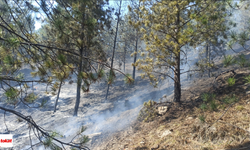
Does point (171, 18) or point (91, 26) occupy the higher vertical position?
point (171, 18)

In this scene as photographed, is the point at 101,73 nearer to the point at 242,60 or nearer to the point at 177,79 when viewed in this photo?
the point at 242,60

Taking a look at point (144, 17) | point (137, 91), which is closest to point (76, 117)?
point (137, 91)

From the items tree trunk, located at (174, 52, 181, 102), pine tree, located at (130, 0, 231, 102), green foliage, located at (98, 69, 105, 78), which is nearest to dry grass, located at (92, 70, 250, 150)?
tree trunk, located at (174, 52, 181, 102)

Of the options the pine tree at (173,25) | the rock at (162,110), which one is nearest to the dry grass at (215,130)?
the rock at (162,110)

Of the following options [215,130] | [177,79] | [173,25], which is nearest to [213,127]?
[215,130]

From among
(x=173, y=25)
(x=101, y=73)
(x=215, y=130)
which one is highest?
(x=173, y=25)

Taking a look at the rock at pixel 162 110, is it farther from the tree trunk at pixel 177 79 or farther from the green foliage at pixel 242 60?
the green foliage at pixel 242 60

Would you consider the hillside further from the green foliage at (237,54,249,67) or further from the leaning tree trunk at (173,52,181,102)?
the leaning tree trunk at (173,52,181,102)

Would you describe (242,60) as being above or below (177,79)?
above

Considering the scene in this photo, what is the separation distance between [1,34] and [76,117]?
1079 centimetres

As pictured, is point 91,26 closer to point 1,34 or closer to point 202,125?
point 1,34

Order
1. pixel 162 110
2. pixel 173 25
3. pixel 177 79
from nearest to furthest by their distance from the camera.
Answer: pixel 173 25 < pixel 177 79 < pixel 162 110

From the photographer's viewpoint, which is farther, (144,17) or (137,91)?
(137,91)

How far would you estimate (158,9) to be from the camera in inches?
214
